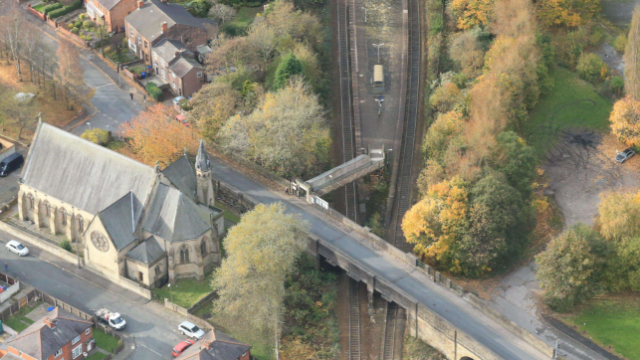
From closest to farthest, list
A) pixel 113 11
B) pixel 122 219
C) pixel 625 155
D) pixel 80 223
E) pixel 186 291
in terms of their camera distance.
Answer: pixel 122 219 → pixel 186 291 → pixel 80 223 → pixel 625 155 → pixel 113 11

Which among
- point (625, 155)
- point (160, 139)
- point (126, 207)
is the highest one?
point (160, 139)

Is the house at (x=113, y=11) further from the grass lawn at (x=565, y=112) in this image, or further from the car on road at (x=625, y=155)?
the car on road at (x=625, y=155)

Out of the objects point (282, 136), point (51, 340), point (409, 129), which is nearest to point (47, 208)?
point (51, 340)

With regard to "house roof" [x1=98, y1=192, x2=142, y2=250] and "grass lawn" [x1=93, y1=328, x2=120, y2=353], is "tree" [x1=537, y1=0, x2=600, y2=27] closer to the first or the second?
"house roof" [x1=98, y1=192, x2=142, y2=250]

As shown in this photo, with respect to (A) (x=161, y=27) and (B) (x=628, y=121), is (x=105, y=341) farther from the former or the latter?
(B) (x=628, y=121)

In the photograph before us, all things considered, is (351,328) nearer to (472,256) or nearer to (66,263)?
(472,256)

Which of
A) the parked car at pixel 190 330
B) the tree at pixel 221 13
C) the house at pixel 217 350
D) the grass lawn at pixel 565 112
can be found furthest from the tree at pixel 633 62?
the parked car at pixel 190 330

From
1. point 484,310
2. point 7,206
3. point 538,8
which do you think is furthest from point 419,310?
point 538,8
